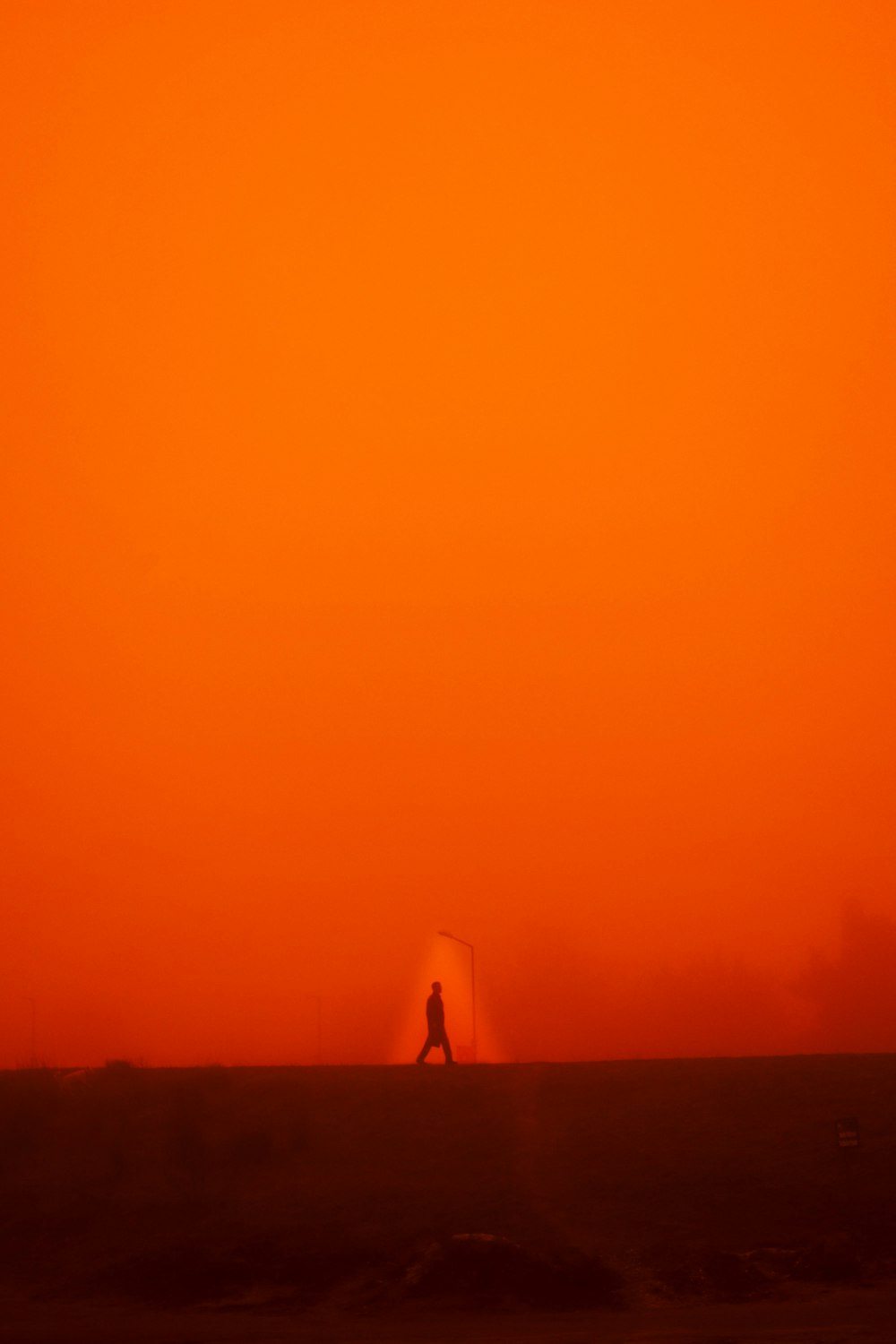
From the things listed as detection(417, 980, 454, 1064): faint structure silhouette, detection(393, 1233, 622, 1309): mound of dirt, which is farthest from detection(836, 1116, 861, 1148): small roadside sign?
detection(417, 980, 454, 1064): faint structure silhouette

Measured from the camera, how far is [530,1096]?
34812mm

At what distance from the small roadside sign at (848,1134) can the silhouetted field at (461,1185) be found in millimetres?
987

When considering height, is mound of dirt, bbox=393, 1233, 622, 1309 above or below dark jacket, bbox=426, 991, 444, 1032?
below

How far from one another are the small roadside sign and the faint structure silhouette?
486 inches

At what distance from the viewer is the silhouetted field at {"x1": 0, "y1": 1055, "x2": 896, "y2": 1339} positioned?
89.0ft

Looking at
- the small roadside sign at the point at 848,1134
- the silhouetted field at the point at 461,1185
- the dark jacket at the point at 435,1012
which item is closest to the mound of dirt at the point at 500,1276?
the silhouetted field at the point at 461,1185

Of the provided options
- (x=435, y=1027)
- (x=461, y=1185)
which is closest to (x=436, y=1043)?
(x=435, y=1027)

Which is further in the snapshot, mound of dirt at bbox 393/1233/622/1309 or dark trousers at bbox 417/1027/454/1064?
dark trousers at bbox 417/1027/454/1064

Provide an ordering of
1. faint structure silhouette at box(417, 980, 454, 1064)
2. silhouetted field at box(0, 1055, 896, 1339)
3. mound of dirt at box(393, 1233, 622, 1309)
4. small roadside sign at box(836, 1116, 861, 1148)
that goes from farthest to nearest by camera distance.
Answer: faint structure silhouette at box(417, 980, 454, 1064), small roadside sign at box(836, 1116, 861, 1148), silhouetted field at box(0, 1055, 896, 1339), mound of dirt at box(393, 1233, 622, 1309)

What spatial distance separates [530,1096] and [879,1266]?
1014 cm

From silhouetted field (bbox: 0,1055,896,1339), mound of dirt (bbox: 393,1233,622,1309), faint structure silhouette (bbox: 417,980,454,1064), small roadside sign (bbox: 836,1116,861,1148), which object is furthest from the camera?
faint structure silhouette (bbox: 417,980,454,1064)

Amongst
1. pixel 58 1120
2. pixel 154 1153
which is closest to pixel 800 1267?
pixel 154 1153

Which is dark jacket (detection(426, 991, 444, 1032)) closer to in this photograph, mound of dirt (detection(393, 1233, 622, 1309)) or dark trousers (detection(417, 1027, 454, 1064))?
dark trousers (detection(417, 1027, 454, 1064))

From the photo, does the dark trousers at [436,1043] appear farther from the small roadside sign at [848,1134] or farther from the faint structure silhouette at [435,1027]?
the small roadside sign at [848,1134]
